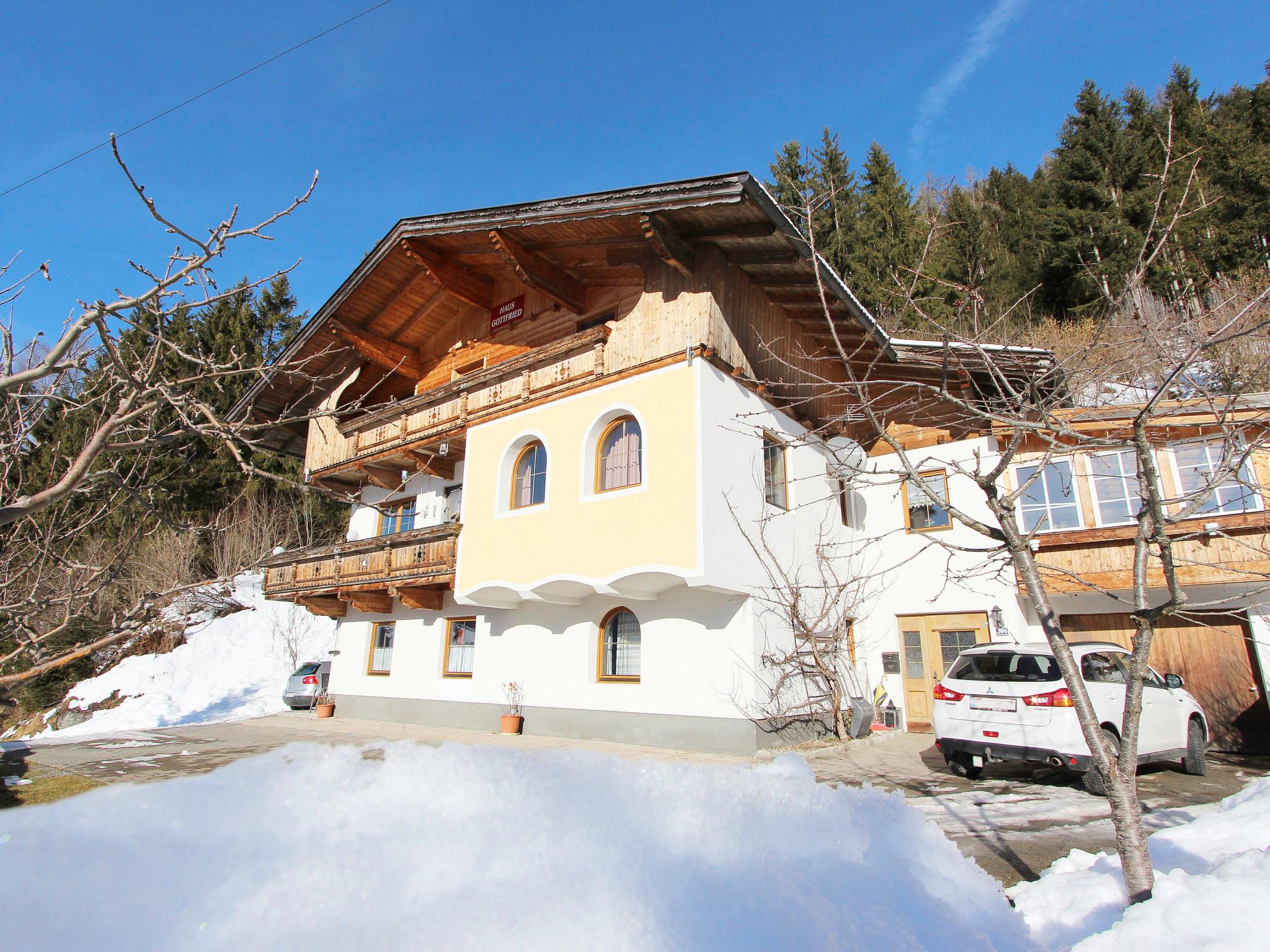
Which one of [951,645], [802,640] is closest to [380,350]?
[802,640]

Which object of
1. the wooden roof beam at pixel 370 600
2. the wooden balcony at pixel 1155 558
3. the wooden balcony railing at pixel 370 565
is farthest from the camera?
the wooden roof beam at pixel 370 600

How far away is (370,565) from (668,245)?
10.1 metres

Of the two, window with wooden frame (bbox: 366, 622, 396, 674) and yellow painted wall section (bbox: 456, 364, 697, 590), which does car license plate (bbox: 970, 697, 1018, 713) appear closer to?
yellow painted wall section (bbox: 456, 364, 697, 590)

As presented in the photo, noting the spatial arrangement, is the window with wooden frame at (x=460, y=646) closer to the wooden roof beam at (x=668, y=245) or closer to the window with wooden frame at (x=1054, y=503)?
the wooden roof beam at (x=668, y=245)

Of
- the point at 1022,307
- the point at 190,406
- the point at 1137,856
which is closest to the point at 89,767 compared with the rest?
the point at 190,406

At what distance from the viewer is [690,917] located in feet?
2.90

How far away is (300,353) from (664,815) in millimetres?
20192

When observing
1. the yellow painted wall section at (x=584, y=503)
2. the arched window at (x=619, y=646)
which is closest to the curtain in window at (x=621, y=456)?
the yellow painted wall section at (x=584, y=503)

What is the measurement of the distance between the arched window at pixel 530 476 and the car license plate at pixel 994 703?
318 inches

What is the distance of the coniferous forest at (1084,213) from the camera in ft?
78.7

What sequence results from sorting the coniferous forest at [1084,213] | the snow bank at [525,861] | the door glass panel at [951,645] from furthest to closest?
the coniferous forest at [1084,213] < the door glass panel at [951,645] < the snow bank at [525,861]

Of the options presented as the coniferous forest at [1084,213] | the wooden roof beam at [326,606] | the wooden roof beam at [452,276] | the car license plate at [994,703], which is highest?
the coniferous forest at [1084,213]

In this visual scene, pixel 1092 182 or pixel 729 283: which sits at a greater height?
pixel 1092 182

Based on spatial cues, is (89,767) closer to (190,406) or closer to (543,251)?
(190,406)
